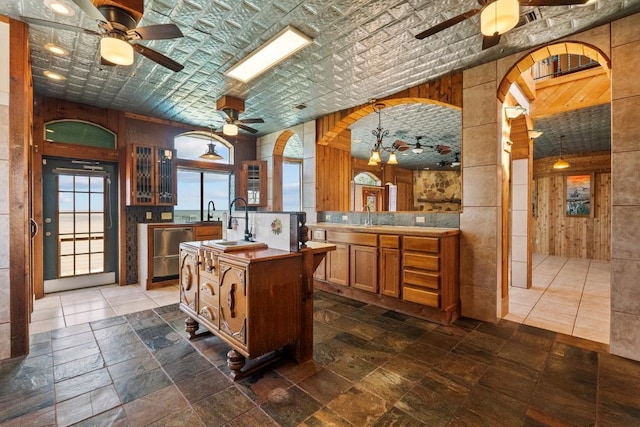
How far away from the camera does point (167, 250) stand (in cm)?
476

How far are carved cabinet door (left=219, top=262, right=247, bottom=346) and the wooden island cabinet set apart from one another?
2.04 meters

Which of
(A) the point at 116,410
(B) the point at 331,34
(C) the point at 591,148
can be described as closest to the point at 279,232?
(A) the point at 116,410

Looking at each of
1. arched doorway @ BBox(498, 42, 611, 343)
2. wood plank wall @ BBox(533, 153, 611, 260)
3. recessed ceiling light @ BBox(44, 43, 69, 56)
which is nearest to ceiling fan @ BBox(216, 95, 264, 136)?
recessed ceiling light @ BBox(44, 43, 69, 56)

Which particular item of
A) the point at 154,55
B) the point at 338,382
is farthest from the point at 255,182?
the point at 338,382

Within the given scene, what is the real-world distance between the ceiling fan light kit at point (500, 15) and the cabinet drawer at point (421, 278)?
2.29m

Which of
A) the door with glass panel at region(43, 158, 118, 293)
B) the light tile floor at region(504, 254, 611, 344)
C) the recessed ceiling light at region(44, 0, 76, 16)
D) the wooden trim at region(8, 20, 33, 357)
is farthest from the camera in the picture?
the door with glass panel at region(43, 158, 118, 293)

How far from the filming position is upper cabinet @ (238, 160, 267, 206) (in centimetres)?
609

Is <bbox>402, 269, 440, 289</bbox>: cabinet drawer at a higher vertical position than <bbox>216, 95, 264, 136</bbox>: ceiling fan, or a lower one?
lower

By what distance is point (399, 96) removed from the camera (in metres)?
3.99

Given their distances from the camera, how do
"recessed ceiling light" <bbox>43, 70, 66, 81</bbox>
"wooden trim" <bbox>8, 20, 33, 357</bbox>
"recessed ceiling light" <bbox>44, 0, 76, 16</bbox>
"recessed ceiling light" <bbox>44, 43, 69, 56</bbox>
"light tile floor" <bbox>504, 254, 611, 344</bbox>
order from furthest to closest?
"recessed ceiling light" <bbox>43, 70, 66, 81</bbox> < "light tile floor" <bbox>504, 254, 611, 344</bbox> < "recessed ceiling light" <bbox>44, 43, 69, 56</bbox> < "wooden trim" <bbox>8, 20, 33, 357</bbox> < "recessed ceiling light" <bbox>44, 0, 76, 16</bbox>

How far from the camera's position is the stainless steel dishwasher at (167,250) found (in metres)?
4.66

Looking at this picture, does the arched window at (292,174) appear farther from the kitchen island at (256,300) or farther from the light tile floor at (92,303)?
the kitchen island at (256,300)

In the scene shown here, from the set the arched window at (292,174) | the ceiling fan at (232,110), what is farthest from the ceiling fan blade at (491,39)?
the arched window at (292,174)

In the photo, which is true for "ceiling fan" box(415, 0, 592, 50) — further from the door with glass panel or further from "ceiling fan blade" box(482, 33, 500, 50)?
the door with glass panel
